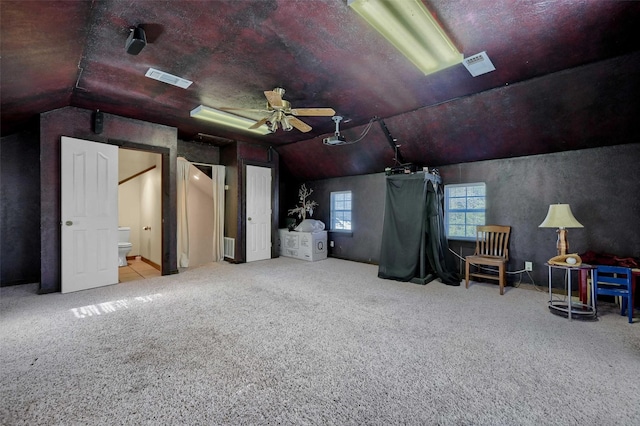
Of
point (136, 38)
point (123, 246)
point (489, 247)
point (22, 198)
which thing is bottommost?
point (123, 246)

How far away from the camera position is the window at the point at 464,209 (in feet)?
15.6

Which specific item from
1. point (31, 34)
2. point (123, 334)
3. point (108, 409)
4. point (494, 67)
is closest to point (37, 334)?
point (123, 334)

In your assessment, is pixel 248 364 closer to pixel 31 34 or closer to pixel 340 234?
pixel 31 34

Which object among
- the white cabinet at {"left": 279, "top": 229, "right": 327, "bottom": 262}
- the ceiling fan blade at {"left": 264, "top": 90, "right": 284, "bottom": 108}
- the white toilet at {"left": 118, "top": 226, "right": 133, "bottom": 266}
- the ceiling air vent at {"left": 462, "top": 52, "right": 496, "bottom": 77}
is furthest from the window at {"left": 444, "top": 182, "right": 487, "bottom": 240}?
the white toilet at {"left": 118, "top": 226, "right": 133, "bottom": 266}

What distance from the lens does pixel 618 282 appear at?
2.93m

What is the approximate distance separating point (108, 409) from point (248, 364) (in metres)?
0.84

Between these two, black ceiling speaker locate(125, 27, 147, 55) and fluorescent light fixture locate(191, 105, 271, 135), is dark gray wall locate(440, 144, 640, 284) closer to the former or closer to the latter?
fluorescent light fixture locate(191, 105, 271, 135)

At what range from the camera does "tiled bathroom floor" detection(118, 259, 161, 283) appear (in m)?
4.76

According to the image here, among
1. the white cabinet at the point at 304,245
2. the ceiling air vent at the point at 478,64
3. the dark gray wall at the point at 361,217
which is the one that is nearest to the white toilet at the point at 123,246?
the white cabinet at the point at 304,245

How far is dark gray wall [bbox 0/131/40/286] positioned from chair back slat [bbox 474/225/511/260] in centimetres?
720

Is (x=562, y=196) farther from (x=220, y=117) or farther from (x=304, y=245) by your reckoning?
(x=220, y=117)

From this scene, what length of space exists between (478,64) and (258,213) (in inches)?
196

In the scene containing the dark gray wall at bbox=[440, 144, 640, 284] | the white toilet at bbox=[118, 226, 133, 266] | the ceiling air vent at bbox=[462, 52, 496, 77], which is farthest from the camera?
the white toilet at bbox=[118, 226, 133, 266]

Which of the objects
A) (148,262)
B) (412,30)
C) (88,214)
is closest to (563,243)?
(412,30)
